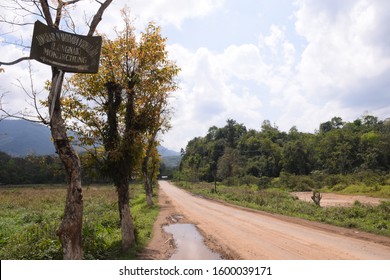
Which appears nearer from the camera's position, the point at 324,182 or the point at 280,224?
the point at 280,224

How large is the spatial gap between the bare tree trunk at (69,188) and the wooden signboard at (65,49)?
0.32m

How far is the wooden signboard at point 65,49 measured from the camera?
281 inches

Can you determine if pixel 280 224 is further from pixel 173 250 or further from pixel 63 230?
pixel 63 230

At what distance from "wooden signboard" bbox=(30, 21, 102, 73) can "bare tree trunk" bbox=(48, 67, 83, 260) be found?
1.04 ft

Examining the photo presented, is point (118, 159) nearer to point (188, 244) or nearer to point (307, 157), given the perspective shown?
point (188, 244)

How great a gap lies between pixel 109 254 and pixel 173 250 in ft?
9.20

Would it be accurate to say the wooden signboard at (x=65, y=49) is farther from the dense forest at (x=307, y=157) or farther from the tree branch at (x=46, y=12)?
the dense forest at (x=307, y=157)

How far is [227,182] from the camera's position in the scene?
75.7m

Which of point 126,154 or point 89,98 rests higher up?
point 89,98

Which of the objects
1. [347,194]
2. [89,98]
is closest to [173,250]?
[89,98]

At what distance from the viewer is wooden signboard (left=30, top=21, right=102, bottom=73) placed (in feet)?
23.5

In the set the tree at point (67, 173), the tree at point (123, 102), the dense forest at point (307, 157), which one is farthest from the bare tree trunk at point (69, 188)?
the dense forest at point (307, 157)

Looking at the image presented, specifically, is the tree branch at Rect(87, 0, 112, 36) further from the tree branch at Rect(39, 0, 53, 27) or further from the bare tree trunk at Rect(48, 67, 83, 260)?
the bare tree trunk at Rect(48, 67, 83, 260)

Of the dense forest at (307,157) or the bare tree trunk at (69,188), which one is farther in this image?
the dense forest at (307,157)
